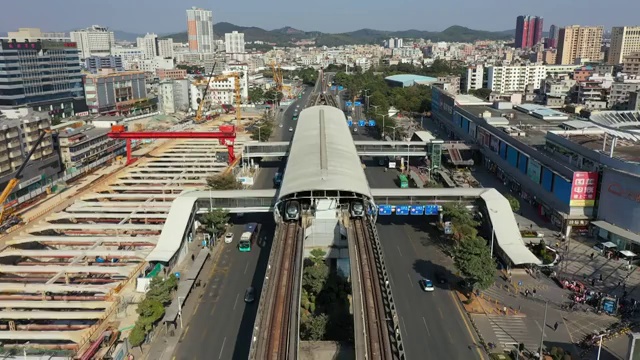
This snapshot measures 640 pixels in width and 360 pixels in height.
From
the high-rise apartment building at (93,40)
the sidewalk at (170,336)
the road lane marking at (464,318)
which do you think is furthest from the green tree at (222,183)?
the high-rise apartment building at (93,40)

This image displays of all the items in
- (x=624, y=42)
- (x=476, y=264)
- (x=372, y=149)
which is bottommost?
(x=476, y=264)

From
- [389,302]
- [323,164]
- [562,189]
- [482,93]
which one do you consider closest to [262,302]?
[389,302]

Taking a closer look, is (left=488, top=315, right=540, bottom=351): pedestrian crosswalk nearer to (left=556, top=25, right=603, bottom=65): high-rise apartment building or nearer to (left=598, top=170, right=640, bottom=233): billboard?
(left=598, top=170, right=640, bottom=233): billboard

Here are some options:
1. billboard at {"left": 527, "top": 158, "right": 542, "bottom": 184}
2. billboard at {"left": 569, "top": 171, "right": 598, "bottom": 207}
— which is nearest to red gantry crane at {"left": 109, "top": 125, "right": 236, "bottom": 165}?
billboard at {"left": 527, "top": 158, "right": 542, "bottom": 184}

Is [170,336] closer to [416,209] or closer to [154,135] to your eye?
[416,209]

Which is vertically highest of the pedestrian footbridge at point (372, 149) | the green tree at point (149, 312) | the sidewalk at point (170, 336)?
the pedestrian footbridge at point (372, 149)

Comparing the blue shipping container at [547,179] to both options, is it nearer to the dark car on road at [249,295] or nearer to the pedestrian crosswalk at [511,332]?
the pedestrian crosswalk at [511,332]
